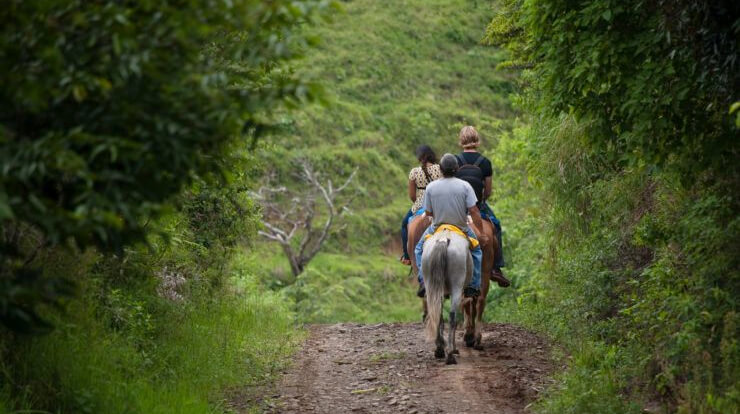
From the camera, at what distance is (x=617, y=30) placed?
8422mm

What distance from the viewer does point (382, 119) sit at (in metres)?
38.6

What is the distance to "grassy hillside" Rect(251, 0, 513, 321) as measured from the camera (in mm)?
30031

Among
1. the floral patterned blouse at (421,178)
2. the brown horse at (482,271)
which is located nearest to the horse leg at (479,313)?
the brown horse at (482,271)

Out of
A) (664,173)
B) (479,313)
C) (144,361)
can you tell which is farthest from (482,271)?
(144,361)

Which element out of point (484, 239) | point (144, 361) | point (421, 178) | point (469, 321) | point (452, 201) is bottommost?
point (469, 321)

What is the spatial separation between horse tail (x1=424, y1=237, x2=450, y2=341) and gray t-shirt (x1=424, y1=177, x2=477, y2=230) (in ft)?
1.31

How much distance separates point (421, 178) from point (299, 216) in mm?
19068

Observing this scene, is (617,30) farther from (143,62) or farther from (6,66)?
(6,66)

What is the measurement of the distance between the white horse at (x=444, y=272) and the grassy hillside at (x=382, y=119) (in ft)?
45.8

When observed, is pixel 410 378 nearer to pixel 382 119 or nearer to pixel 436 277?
pixel 436 277

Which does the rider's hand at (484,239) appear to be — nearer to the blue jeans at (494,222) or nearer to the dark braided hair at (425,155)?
the blue jeans at (494,222)

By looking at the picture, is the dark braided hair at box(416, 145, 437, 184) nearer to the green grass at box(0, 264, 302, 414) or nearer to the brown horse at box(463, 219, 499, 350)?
the brown horse at box(463, 219, 499, 350)

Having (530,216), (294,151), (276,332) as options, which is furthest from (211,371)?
(294,151)

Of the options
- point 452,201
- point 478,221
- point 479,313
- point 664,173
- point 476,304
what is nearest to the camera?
point 664,173
